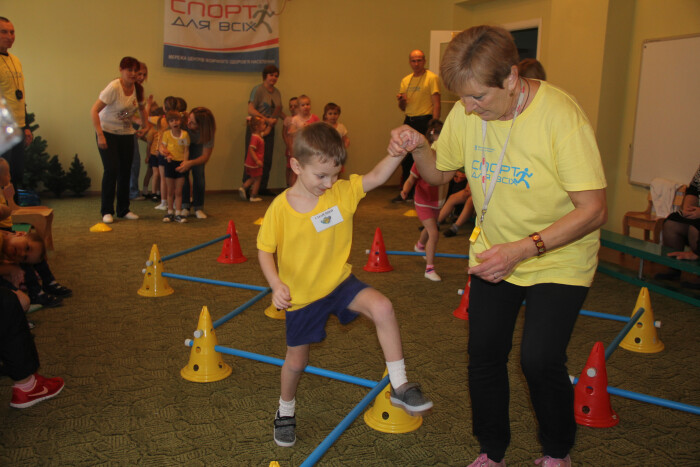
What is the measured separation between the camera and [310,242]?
8.04ft

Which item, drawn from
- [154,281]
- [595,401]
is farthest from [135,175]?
[595,401]

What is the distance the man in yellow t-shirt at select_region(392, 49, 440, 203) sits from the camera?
8.88 metres

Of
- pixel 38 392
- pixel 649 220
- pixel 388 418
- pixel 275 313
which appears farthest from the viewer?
pixel 649 220

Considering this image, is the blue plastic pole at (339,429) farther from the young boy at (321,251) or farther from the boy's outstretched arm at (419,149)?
the boy's outstretched arm at (419,149)

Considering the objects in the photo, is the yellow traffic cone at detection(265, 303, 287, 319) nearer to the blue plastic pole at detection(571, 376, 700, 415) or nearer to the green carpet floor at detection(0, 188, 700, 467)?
the green carpet floor at detection(0, 188, 700, 467)

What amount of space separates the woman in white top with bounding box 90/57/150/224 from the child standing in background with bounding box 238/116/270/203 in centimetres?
201

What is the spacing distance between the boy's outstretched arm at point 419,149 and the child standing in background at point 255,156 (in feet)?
23.1

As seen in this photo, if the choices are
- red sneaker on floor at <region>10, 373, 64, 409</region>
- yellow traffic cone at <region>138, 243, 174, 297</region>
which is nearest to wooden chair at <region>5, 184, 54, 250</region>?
yellow traffic cone at <region>138, 243, 174, 297</region>

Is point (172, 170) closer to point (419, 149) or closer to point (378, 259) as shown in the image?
point (378, 259)

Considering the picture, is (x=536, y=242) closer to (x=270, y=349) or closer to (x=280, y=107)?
(x=270, y=349)

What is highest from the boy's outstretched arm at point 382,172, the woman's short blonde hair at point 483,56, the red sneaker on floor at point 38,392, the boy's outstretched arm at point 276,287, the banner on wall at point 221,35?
the banner on wall at point 221,35

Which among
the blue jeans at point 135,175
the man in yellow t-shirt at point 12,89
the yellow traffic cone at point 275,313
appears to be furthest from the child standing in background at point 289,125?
the yellow traffic cone at point 275,313

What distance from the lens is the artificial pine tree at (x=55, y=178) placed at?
923cm

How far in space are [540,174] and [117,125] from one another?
6399mm
